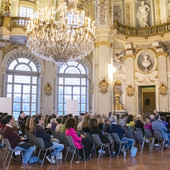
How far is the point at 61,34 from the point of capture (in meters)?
8.76

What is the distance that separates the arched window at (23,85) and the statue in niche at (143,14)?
7.92 metres

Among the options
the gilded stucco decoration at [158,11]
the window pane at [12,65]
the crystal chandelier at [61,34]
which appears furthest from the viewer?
the window pane at [12,65]

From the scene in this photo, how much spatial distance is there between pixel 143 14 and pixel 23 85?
9553 millimetres

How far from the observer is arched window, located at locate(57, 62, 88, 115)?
1590 centimetres

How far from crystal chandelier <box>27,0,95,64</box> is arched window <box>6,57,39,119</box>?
6197 millimetres

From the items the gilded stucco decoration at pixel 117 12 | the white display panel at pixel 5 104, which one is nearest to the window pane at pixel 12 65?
the white display panel at pixel 5 104

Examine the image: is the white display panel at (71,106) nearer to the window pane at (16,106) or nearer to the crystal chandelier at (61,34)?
the crystal chandelier at (61,34)

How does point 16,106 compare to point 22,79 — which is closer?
point 16,106

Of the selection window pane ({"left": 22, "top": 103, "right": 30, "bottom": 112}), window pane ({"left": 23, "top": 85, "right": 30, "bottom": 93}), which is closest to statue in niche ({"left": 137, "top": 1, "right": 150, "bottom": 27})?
window pane ({"left": 23, "top": 85, "right": 30, "bottom": 93})

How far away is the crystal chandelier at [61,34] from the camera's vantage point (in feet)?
28.8

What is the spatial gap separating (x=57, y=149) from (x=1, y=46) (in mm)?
10586

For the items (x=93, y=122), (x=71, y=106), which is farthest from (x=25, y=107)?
(x=93, y=122)

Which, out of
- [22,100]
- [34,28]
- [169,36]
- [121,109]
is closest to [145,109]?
[121,109]

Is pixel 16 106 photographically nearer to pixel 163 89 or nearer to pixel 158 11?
pixel 163 89
